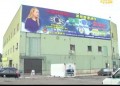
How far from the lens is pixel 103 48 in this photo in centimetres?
7231

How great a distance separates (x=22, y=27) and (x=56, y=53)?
927 centimetres

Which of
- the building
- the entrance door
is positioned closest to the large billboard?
the building

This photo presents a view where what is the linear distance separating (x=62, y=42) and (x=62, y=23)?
13.0 feet

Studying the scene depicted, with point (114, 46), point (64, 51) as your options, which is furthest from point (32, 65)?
point (114, 46)

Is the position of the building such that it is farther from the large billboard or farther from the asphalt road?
the asphalt road

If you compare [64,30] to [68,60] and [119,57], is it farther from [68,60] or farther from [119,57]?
[119,57]

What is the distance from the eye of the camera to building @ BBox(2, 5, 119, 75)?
5891 cm

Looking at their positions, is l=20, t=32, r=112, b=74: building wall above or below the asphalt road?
above

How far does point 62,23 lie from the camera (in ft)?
209

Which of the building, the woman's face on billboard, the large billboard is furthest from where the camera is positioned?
the woman's face on billboard

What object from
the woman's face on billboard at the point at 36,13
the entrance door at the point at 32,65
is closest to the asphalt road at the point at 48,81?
the entrance door at the point at 32,65

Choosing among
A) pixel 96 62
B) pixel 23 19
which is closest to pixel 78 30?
pixel 96 62

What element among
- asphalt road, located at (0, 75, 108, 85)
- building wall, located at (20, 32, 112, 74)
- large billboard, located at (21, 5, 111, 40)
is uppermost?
large billboard, located at (21, 5, 111, 40)

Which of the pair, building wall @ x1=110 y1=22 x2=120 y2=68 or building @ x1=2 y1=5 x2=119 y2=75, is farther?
building wall @ x1=110 y1=22 x2=120 y2=68
